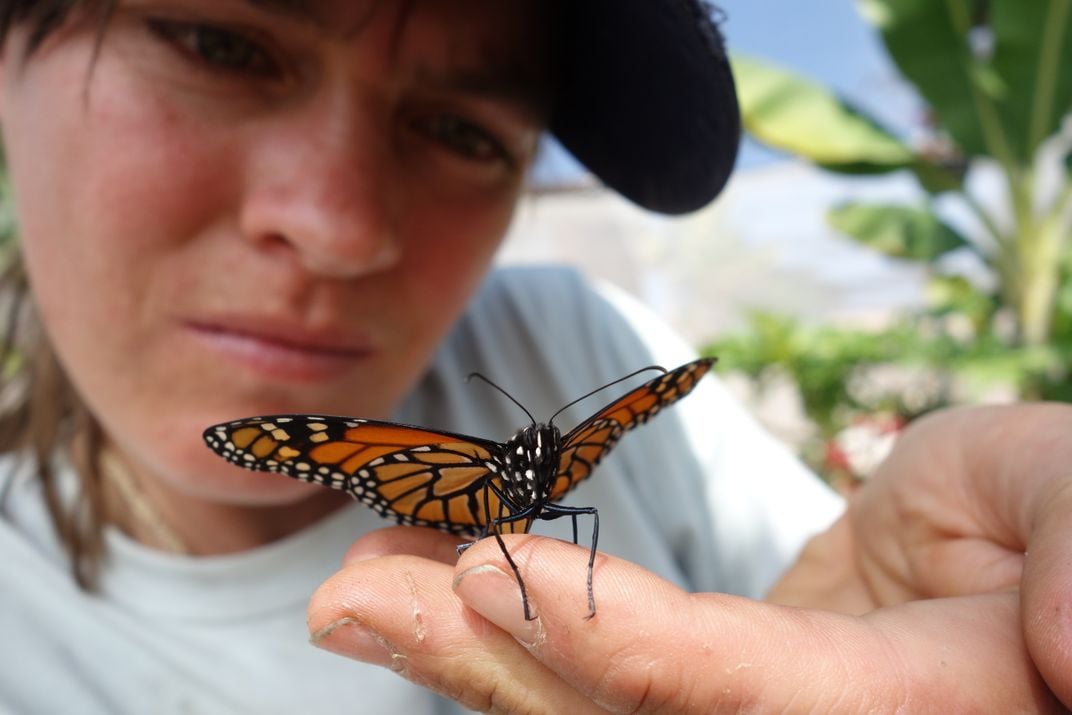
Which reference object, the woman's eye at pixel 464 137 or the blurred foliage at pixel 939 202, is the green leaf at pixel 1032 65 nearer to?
the blurred foliage at pixel 939 202

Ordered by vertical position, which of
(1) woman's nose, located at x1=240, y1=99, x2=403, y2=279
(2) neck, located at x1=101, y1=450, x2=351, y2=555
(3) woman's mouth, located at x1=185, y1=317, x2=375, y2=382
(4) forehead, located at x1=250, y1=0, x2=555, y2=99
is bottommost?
(2) neck, located at x1=101, y1=450, x2=351, y2=555

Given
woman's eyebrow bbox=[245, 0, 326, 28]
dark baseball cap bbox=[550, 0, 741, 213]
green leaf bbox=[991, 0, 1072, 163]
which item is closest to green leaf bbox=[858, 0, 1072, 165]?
green leaf bbox=[991, 0, 1072, 163]

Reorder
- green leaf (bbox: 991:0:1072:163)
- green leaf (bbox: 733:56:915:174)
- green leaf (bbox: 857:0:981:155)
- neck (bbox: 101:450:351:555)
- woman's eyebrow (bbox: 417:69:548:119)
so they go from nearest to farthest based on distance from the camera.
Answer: woman's eyebrow (bbox: 417:69:548:119)
neck (bbox: 101:450:351:555)
green leaf (bbox: 991:0:1072:163)
green leaf (bbox: 857:0:981:155)
green leaf (bbox: 733:56:915:174)

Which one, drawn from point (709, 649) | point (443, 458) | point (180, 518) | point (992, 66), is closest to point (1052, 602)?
point (709, 649)

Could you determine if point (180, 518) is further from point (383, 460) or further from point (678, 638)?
point (678, 638)

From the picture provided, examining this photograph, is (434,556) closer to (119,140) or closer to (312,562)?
(312,562)

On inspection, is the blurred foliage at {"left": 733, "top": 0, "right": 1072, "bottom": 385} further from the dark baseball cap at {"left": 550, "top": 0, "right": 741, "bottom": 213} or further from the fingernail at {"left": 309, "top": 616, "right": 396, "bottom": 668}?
the fingernail at {"left": 309, "top": 616, "right": 396, "bottom": 668}

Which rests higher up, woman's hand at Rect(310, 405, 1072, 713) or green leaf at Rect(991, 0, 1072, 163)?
green leaf at Rect(991, 0, 1072, 163)

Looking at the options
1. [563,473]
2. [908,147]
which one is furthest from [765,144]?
[563,473]
